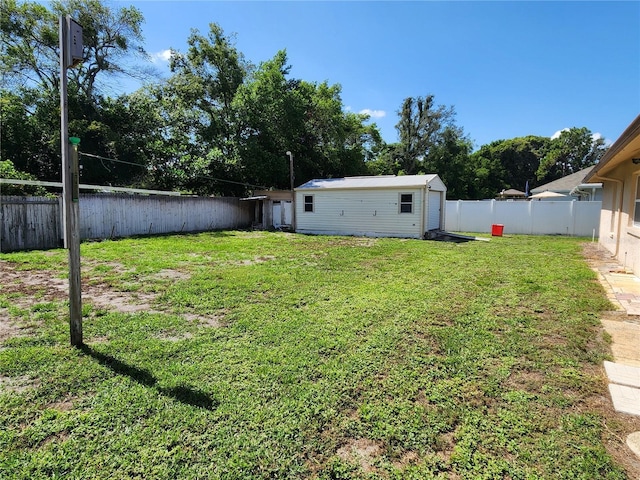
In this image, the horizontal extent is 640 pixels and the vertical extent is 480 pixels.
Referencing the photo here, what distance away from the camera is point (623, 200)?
750 centimetres

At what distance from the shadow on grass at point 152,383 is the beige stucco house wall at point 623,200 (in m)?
5.68

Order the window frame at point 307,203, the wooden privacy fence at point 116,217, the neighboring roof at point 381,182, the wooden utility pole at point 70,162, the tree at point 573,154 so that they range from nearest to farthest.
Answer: the wooden utility pole at point 70,162, the wooden privacy fence at point 116,217, the neighboring roof at point 381,182, the window frame at point 307,203, the tree at point 573,154

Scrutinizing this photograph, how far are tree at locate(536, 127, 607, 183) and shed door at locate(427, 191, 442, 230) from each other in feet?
103

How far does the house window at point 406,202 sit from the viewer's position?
13.1 metres

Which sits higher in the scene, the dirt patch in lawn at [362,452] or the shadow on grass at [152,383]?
the shadow on grass at [152,383]

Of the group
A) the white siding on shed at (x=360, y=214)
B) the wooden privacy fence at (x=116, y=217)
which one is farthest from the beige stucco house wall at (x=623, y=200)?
the wooden privacy fence at (x=116, y=217)

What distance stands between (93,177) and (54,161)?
2095 millimetres

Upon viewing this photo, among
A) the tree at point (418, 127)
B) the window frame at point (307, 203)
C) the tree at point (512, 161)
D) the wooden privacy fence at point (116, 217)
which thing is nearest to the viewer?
the wooden privacy fence at point (116, 217)

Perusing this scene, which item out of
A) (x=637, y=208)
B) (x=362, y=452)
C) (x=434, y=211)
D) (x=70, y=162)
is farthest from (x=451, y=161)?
(x=362, y=452)

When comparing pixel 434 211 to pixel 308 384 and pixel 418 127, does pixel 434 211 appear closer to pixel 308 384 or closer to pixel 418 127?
pixel 308 384

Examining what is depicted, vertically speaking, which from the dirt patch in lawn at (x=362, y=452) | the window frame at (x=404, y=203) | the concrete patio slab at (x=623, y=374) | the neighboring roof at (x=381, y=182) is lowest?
the dirt patch in lawn at (x=362, y=452)

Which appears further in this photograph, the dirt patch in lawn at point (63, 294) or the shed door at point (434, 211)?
the shed door at point (434, 211)

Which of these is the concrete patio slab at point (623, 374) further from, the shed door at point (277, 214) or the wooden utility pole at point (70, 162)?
the shed door at point (277, 214)

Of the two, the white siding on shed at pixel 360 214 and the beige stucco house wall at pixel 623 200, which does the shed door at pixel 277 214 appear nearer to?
the white siding on shed at pixel 360 214
